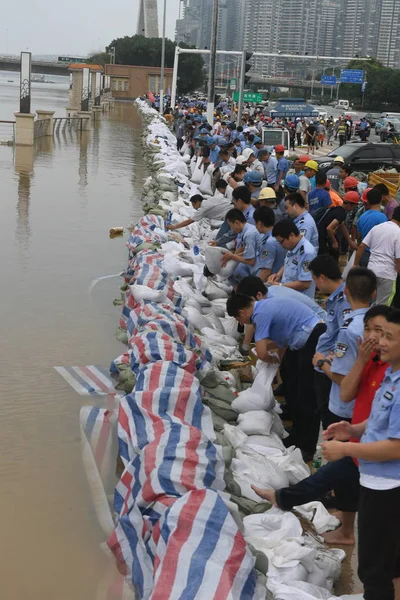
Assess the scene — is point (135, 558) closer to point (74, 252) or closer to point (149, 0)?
point (74, 252)

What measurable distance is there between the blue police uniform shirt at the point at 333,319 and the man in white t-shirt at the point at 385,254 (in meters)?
2.42

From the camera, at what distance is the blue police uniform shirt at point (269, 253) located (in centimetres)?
697

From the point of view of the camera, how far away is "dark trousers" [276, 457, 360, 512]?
13.5 ft

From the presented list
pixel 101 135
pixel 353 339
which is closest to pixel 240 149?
pixel 353 339

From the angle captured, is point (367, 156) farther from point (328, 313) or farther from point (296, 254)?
point (328, 313)

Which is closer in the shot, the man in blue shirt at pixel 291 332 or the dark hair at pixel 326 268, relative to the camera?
the dark hair at pixel 326 268

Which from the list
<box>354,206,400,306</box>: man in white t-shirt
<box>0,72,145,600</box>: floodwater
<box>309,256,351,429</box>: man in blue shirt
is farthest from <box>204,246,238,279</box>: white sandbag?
<box>309,256,351,429</box>: man in blue shirt

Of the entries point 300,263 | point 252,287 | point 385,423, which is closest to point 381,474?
point 385,423

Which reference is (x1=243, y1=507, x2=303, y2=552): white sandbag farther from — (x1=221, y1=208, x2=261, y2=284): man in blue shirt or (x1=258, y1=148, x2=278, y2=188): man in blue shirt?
(x1=258, y1=148, x2=278, y2=188): man in blue shirt

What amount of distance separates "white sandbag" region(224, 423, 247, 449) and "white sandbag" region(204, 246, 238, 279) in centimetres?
307

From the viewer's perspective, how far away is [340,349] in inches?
161

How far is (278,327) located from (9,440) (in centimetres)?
205

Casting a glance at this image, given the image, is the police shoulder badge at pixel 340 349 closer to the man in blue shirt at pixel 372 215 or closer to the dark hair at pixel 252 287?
the dark hair at pixel 252 287


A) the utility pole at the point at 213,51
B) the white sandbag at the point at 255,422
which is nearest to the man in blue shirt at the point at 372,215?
the white sandbag at the point at 255,422
